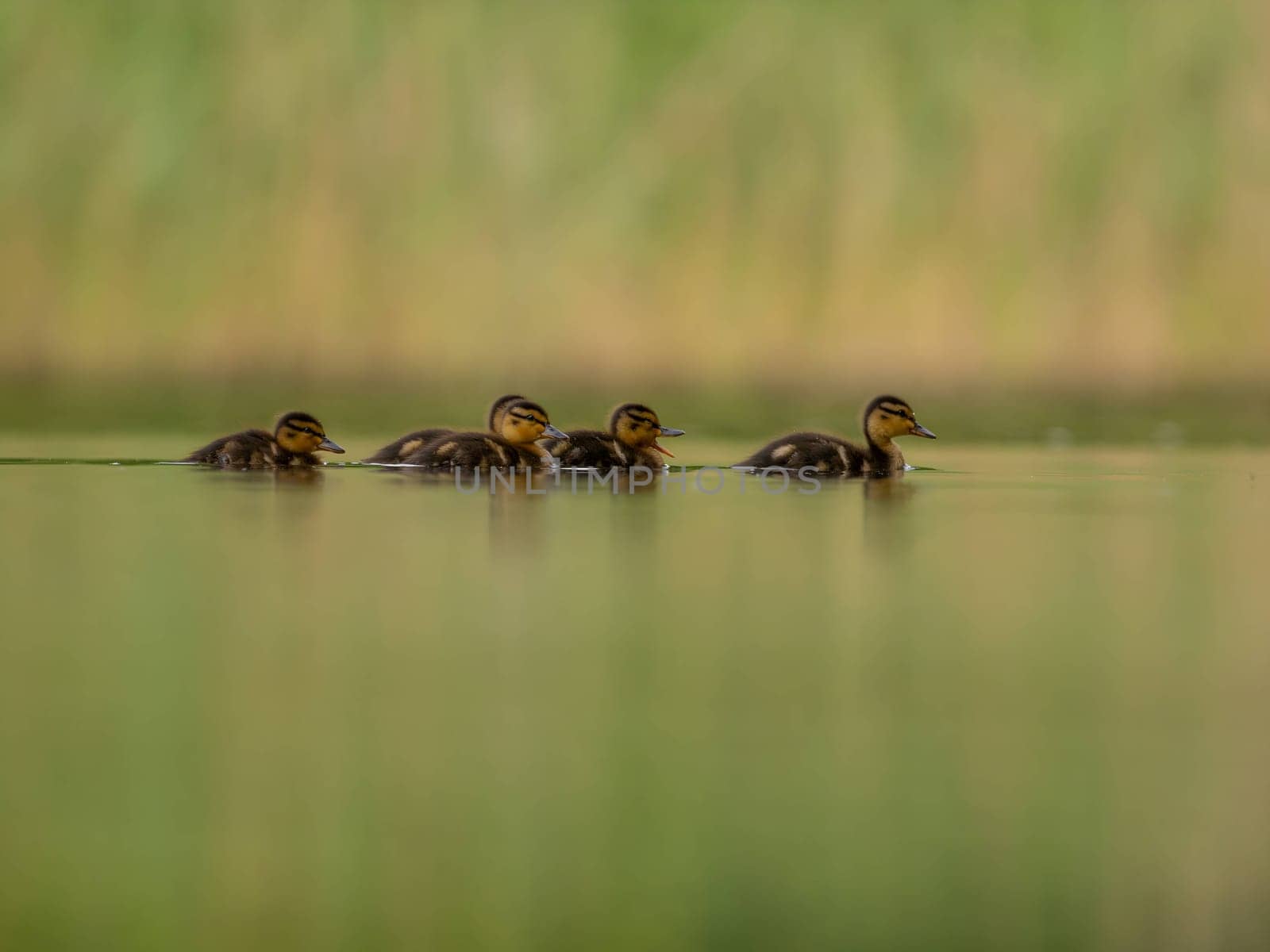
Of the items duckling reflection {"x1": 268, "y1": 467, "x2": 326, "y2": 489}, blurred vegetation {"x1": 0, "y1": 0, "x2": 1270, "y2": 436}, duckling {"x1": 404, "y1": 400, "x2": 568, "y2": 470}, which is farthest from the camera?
blurred vegetation {"x1": 0, "y1": 0, "x2": 1270, "y2": 436}

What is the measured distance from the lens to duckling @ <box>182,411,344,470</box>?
11.5 metres

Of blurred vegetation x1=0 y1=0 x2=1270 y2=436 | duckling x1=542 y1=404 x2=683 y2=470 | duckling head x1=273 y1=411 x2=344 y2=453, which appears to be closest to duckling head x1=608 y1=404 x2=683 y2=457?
duckling x1=542 y1=404 x2=683 y2=470

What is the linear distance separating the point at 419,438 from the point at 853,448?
230cm

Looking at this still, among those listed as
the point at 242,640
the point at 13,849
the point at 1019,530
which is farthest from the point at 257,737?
the point at 1019,530

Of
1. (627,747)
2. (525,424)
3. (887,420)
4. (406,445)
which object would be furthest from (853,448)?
(627,747)

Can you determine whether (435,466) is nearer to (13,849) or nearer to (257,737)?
(257,737)

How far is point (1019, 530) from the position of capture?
848cm

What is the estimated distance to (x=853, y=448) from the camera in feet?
37.5

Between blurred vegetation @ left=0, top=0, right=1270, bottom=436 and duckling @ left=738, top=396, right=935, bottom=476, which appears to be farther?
blurred vegetation @ left=0, top=0, right=1270, bottom=436

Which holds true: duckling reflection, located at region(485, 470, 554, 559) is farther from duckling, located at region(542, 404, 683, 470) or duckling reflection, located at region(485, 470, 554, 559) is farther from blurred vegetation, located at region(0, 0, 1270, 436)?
blurred vegetation, located at region(0, 0, 1270, 436)

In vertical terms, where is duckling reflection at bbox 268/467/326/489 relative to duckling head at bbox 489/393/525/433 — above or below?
below

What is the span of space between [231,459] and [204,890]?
28.3 ft

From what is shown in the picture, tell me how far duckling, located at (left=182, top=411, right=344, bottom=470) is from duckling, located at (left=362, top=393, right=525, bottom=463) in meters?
0.31

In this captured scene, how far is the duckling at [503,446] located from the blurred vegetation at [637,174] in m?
15.2
